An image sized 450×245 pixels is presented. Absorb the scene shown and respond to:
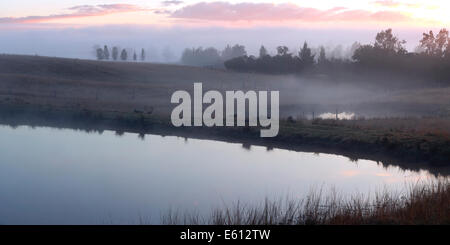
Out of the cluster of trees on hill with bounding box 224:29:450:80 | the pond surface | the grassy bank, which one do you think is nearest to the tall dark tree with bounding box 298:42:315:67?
A: the cluster of trees on hill with bounding box 224:29:450:80

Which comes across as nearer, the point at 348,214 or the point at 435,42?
the point at 348,214

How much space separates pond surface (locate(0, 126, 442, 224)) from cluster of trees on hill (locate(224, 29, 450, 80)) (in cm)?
4261

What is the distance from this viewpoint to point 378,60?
6438 cm

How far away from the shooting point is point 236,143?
24500 mm

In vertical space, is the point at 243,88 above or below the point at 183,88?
below

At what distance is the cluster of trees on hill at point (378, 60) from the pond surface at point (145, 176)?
1678 inches

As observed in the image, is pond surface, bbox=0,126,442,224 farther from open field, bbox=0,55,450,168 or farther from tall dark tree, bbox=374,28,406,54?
tall dark tree, bbox=374,28,406,54

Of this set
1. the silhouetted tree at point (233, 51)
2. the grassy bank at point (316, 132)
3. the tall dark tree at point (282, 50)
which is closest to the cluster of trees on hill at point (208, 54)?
the silhouetted tree at point (233, 51)

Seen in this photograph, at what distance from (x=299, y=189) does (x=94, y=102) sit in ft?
74.7

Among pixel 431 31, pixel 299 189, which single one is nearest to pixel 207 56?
pixel 431 31

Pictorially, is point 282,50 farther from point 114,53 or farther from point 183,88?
point 114,53

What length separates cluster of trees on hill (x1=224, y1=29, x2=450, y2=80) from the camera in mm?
61688

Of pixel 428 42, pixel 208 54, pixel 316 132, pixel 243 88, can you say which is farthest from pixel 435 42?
pixel 208 54

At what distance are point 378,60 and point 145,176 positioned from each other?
51.3 meters
